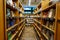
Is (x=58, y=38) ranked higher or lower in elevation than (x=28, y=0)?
lower

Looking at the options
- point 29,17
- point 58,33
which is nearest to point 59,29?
point 58,33

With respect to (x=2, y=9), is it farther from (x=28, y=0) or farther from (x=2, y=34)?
(x=28, y=0)

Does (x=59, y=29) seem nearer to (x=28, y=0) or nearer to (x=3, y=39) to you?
(x=3, y=39)

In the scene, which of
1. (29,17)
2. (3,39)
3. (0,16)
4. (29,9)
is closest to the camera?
(0,16)

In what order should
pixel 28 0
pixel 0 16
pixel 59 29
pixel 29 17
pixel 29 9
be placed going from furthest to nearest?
pixel 29 9 < pixel 29 17 < pixel 28 0 < pixel 59 29 < pixel 0 16

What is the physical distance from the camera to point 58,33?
74.5 inches

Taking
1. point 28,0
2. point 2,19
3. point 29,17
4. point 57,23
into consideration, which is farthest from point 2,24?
point 29,17

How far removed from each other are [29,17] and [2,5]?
10.4 meters

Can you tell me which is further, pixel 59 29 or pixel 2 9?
pixel 59 29

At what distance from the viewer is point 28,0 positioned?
9.96 m

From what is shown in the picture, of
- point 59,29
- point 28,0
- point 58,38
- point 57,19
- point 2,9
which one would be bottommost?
point 58,38

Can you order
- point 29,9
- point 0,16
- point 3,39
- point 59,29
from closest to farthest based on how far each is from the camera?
point 0,16 → point 3,39 → point 59,29 → point 29,9

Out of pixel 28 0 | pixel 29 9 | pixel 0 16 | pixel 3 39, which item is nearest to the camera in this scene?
pixel 0 16

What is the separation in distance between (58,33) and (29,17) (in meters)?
10.2
